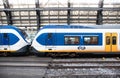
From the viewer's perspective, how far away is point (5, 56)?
22125 mm

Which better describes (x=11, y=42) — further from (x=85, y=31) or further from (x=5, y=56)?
(x=85, y=31)

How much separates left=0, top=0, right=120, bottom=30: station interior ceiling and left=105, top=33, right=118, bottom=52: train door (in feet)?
25.6

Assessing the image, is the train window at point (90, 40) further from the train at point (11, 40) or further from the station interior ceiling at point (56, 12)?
the station interior ceiling at point (56, 12)

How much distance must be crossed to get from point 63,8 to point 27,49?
7389 mm

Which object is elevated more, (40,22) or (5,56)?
(40,22)

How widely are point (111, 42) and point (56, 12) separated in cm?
1037

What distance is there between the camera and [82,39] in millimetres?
20531

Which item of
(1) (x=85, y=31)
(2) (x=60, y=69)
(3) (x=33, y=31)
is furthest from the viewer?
(3) (x=33, y=31)

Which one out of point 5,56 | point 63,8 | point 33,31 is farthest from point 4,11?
point 5,56

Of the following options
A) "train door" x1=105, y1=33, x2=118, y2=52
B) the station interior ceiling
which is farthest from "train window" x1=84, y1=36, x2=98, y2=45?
the station interior ceiling

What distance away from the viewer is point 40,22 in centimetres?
2970

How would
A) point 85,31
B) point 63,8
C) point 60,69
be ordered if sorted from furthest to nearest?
point 63,8 → point 85,31 → point 60,69

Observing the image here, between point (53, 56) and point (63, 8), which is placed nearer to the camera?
point (53, 56)

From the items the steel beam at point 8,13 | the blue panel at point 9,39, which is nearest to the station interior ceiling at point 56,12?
the steel beam at point 8,13
